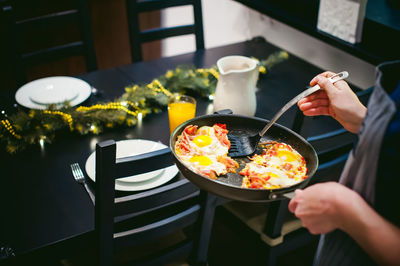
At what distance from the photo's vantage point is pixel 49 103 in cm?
177

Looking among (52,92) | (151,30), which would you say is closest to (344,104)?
(52,92)

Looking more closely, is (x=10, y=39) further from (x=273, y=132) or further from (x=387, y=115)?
(x=387, y=115)

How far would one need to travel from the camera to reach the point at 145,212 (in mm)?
1358

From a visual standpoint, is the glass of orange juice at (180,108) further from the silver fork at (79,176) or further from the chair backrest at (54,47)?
the chair backrest at (54,47)

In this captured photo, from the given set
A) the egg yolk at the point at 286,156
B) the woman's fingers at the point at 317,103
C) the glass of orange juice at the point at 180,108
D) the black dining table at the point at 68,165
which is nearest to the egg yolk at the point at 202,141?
the egg yolk at the point at 286,156

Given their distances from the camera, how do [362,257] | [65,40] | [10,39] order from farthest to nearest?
[65,40], [10,39], [362,257]

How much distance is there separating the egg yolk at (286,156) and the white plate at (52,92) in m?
1.06

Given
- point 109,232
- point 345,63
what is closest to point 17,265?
point 109,232

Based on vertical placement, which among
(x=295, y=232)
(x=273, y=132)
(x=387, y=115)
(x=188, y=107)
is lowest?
(x=295, y=232)

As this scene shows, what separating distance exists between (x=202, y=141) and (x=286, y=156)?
21 cm

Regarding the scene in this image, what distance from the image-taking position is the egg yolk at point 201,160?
102 centimetres

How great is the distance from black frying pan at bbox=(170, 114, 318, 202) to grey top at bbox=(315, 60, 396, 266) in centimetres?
10

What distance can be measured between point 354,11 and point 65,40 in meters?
2.23

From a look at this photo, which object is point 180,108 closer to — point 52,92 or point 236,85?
point 236,85
